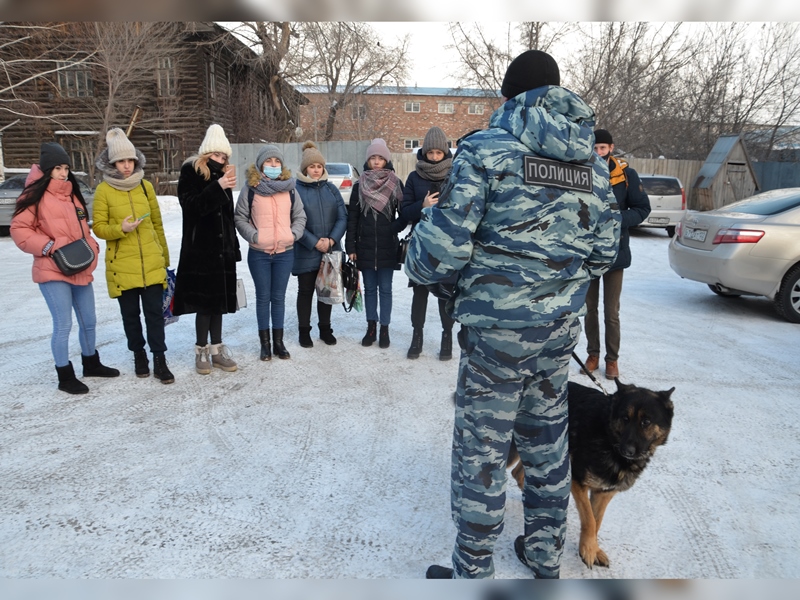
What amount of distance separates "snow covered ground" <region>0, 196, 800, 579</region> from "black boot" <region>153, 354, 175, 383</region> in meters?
0.08

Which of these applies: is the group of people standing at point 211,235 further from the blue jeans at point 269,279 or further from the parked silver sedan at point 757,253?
the parked silver sedan at point 757,253

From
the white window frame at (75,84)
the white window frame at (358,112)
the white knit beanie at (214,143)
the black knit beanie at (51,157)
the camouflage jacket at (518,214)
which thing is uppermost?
the white window frame at (358,112)

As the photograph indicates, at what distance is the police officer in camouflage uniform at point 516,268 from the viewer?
213 cm

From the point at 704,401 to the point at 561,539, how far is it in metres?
2.94

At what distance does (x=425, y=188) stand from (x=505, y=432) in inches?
141

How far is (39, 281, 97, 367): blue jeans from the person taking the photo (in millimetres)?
4602

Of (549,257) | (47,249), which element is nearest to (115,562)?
(549,257)

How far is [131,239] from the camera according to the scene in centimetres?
478

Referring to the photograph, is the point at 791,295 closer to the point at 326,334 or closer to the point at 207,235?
the point at 326,334

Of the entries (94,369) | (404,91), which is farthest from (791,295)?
(404,91)

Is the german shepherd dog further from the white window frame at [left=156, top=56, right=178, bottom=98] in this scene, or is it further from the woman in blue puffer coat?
Result: the white window frame at [left=156, top=56, right=178, bottom=98]

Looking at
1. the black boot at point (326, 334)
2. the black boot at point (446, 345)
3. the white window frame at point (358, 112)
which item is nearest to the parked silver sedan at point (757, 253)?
the black boot at point (446, 345)

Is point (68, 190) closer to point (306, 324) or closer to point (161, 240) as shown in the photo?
point (161, 240)

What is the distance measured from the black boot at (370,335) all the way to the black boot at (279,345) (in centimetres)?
82
